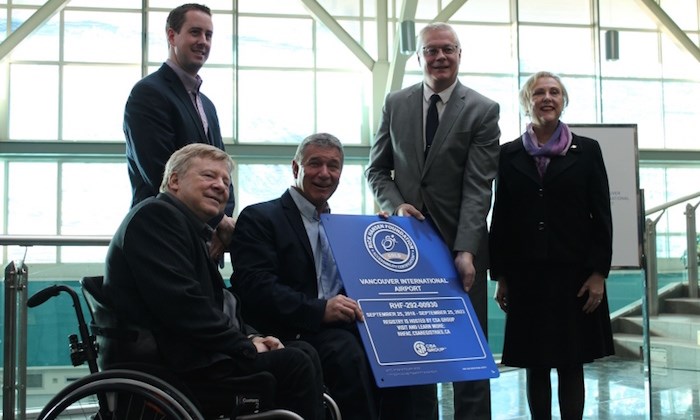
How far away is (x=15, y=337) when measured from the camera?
3.15 meters

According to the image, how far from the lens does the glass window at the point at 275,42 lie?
11.8m

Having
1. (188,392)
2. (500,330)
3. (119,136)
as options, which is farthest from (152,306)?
(119,136)

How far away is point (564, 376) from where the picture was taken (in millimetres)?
3031

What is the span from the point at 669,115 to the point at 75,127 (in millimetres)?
9397

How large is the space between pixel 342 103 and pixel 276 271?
31.8 ft

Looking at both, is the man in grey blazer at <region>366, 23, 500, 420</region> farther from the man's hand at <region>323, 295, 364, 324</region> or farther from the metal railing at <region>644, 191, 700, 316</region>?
the metal railing at <region>644, 191, 700, 316</region>

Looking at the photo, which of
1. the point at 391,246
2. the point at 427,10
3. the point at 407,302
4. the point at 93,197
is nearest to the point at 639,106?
the point at 427,10

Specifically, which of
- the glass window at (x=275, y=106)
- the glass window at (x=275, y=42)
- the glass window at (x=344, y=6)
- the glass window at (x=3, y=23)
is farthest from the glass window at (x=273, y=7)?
the glass window at (x=3, y=23)

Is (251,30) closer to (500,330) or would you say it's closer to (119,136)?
(119,136)

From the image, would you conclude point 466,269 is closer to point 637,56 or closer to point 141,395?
point 141,395

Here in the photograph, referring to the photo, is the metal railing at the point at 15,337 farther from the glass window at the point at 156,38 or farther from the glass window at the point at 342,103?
the glass window at the point at 342,103

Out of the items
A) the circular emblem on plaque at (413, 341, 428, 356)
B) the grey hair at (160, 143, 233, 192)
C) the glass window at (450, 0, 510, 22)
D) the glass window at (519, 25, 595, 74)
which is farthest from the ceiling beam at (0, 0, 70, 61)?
the circular emblem on plaque at (413, 341, 428, 356)

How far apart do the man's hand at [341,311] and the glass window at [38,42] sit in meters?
10.0

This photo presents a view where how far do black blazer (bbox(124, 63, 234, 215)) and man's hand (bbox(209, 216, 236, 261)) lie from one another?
0.13 m
